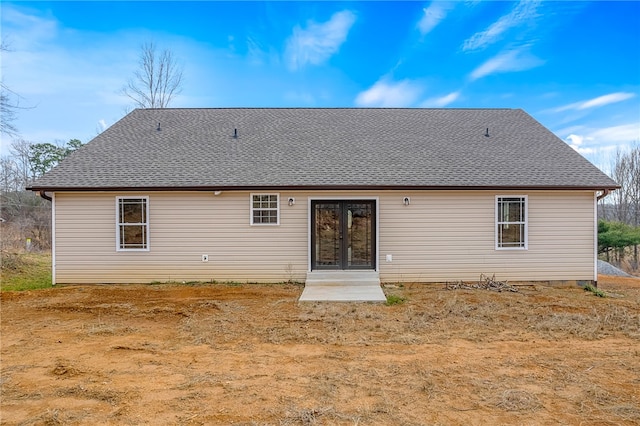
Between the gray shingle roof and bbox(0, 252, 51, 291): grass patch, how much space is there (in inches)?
113

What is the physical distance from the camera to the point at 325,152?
10.2 metres

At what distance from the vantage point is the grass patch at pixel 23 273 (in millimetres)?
9106

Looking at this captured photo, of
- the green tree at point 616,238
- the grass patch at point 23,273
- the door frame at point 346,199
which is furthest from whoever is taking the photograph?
the green tree at point 616,238

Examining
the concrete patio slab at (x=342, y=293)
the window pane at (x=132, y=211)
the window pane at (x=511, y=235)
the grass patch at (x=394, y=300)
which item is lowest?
the grass patch at (x=394, y=300)

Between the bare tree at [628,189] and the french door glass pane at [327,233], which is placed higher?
the bare tree at [628,189]

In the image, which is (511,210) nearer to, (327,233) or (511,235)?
(511,235)

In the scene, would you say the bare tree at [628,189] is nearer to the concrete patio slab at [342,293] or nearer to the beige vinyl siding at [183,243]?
the concrete patio slab at [342,293]

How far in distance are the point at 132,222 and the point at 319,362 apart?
23.4 ft

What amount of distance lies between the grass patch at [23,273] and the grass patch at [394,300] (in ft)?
29.5

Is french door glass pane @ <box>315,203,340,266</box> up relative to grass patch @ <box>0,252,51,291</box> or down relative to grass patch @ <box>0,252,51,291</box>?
up

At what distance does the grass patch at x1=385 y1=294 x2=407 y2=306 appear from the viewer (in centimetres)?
717

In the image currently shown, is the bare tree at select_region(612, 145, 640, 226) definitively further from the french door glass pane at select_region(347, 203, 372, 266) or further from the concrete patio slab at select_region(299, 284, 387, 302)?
the concrete patio slab at select_region(299, 284, 387, 302)

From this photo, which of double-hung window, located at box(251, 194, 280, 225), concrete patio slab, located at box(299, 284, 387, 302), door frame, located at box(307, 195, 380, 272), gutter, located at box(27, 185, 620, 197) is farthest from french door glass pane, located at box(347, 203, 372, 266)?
double-hung window, located at box(251, 194, 280, 225)

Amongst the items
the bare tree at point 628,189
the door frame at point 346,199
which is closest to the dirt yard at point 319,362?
the door frame at point 346,199
